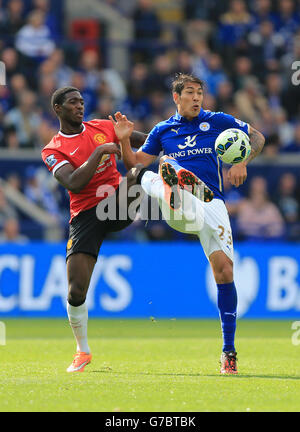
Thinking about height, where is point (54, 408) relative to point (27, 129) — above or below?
below

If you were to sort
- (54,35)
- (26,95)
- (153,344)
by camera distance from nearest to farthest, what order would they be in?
(153,344) → (26,95) → (54,35)

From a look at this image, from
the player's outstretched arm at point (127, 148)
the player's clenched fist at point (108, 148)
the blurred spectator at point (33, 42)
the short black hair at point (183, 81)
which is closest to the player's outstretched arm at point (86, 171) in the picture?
the player's clenched fist at point (108, 148)

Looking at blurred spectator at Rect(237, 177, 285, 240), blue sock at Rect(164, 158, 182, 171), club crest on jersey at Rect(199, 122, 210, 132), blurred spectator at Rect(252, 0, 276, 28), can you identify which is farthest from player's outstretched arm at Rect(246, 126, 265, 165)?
blurred spectator at Rect(252, 0, 276, 28)

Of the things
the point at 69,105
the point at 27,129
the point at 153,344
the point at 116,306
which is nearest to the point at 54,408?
the point at 69,105

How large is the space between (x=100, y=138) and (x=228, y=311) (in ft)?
7.29

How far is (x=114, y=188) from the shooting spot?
866cm

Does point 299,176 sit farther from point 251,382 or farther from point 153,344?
point 251,382

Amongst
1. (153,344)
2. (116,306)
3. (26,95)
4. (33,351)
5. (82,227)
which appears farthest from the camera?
(26,95)

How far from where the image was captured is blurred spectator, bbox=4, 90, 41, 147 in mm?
16062

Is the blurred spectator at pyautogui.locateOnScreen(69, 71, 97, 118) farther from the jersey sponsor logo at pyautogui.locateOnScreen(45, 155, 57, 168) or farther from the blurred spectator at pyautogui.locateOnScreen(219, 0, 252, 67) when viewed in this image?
the jersey sponsor logo at pyautogui.locateOnScreen(45, 155, 57, 168)

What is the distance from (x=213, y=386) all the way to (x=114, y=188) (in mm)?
2550

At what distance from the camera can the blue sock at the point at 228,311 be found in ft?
25.6

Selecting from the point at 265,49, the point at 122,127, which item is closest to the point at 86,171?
the point at 122,127

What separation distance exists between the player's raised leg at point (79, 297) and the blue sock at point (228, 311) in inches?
50.9
